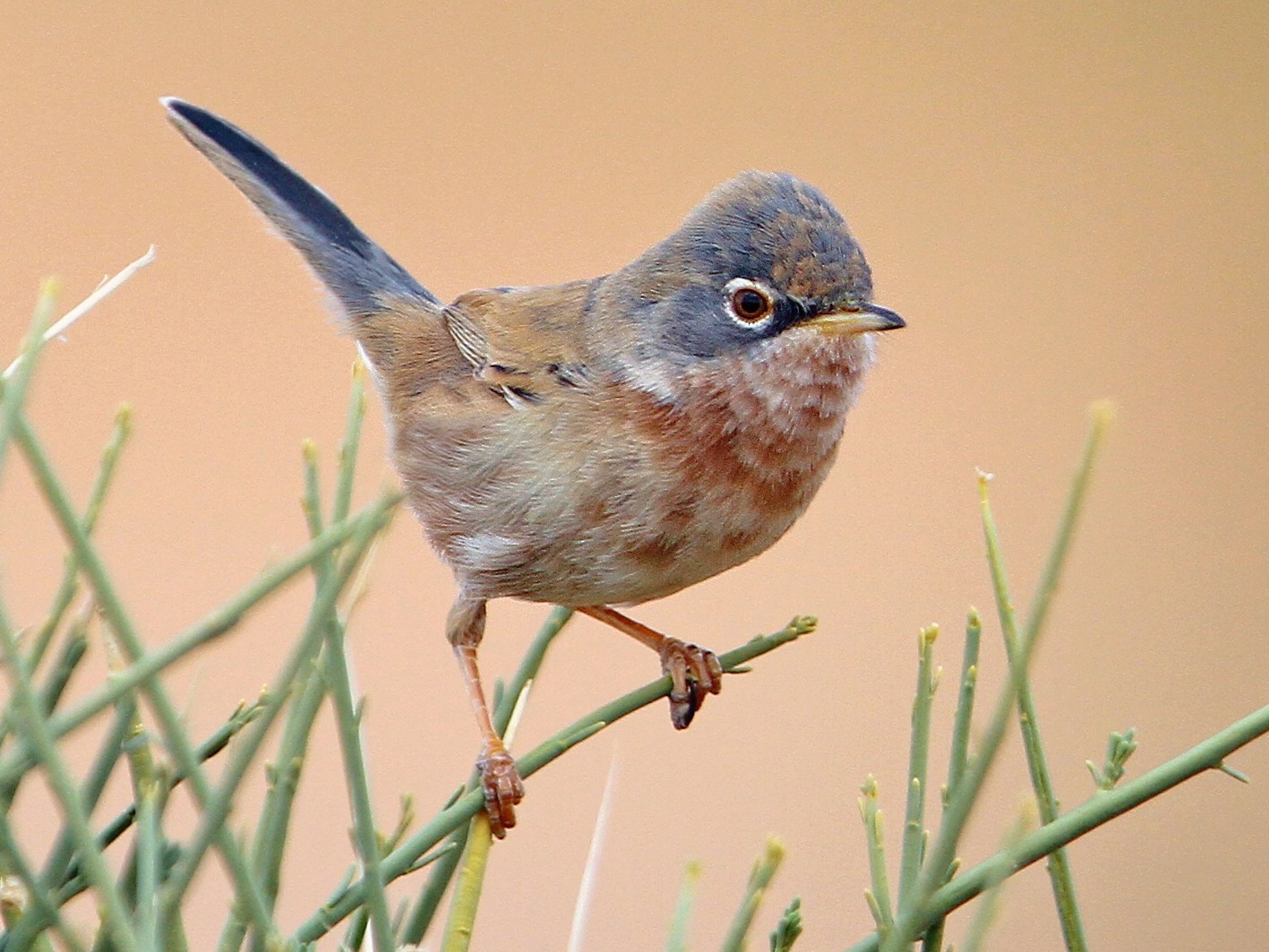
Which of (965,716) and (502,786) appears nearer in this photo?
(965,716)

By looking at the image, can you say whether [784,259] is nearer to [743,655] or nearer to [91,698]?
[743,655]

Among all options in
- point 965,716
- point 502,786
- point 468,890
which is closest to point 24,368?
point 468,890

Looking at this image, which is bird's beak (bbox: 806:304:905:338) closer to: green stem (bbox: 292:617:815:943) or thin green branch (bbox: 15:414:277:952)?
green stem (bbox: 292:617:815:943)

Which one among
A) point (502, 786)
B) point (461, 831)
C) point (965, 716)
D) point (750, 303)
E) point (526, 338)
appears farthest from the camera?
point (526, 338)

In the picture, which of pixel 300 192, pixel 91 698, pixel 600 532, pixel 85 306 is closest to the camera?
pixel 91 698

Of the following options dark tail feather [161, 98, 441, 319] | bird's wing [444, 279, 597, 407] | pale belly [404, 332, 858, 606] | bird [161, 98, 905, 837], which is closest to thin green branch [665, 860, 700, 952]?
bird [161, 98, 905, 837]

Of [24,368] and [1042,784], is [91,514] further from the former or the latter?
[1042,784]

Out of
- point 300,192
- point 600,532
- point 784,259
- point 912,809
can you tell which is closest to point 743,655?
point 912,809
